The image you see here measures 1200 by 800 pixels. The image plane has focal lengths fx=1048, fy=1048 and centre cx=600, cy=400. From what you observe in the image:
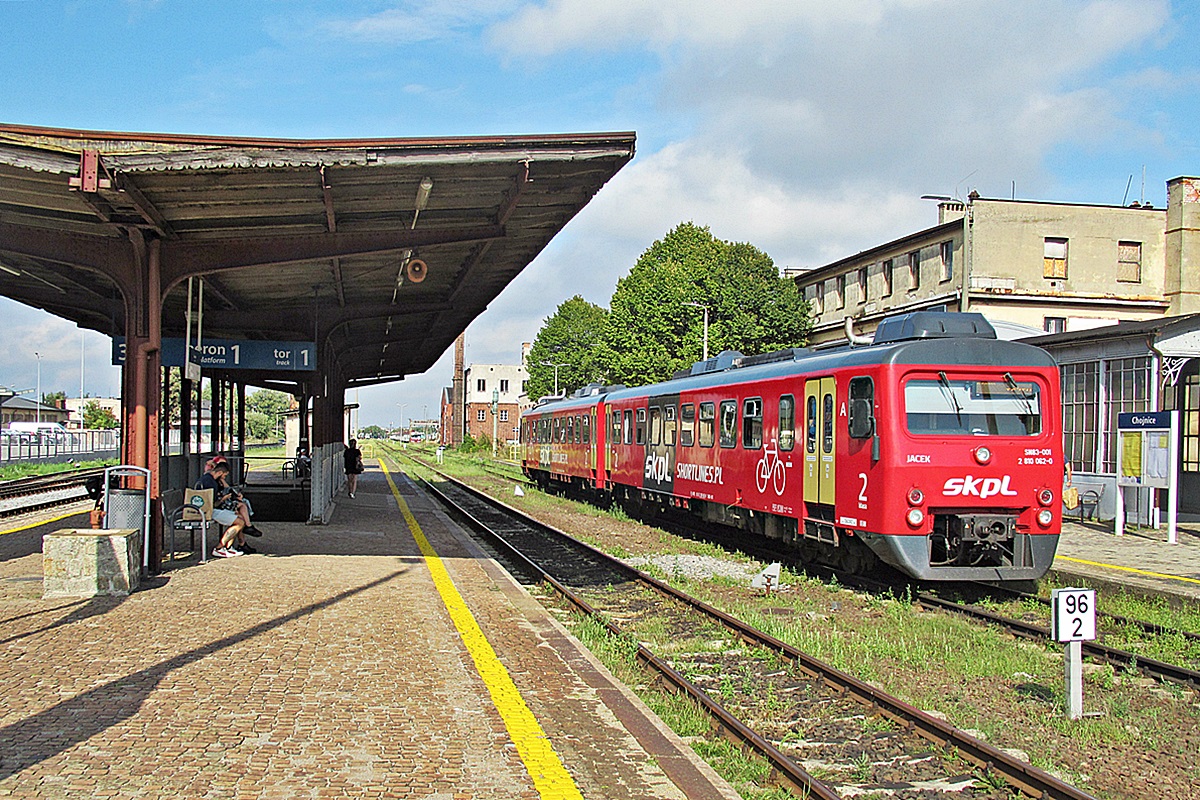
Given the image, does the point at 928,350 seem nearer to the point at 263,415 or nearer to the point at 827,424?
the point at 827,424

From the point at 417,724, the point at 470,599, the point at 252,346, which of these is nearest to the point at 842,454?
the point at 470,599

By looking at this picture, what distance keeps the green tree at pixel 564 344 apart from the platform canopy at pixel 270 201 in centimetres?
5330

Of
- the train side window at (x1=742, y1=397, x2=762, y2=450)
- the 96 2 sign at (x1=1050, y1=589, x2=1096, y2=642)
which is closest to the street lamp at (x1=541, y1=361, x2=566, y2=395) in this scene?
the train side window at (x1=742, y1=397, x2=762, y2=450)

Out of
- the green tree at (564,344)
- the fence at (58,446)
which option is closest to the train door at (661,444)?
the fence at (58,446)

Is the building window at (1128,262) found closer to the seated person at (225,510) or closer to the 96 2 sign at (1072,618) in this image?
the seated person at (225,510)

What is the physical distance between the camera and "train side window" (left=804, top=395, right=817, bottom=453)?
12461 mm

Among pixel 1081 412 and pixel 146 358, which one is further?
pixel 1081 412

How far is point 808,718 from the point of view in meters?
6.86

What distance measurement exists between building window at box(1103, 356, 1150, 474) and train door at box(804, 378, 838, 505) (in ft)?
33.7

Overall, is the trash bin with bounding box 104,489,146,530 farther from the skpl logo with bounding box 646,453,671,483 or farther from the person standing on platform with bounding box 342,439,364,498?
the person standing on platform with bounding box 342,439,364,498

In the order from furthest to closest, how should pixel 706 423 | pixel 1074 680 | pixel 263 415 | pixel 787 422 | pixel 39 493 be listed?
pixel 263 415, pixel 39 493, pixel 706 423, pixel 787 422, pixel 1074 680

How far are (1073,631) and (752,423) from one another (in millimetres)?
7834

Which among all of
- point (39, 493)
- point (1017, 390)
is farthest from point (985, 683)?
point (39, 493)

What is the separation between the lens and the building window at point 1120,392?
2027 cm
